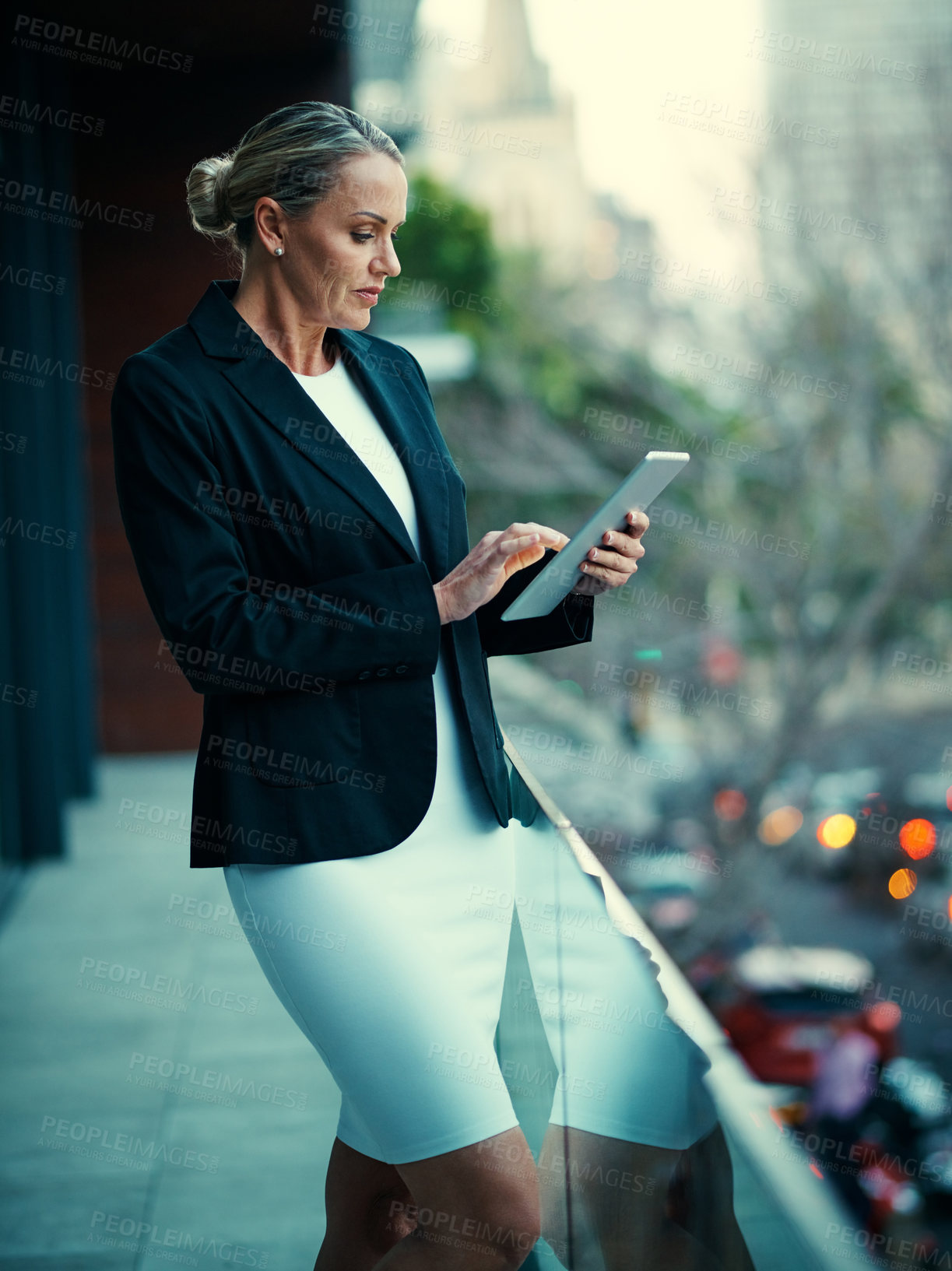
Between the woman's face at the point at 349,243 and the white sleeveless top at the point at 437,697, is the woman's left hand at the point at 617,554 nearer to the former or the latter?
the white sleeveless top at the point at 437,697

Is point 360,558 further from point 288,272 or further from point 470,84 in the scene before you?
point 470,84

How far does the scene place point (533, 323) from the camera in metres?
13.5

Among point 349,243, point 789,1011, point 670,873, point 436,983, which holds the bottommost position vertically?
point 670,873

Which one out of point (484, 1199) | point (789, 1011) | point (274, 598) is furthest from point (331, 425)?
point (789, 1011)

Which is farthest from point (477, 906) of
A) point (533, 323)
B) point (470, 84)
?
point (470, 84)

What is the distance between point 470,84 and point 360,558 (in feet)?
51.2

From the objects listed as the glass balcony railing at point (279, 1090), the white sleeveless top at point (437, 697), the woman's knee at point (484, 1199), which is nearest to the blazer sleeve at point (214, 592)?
the white sleeveless top at point (437, 697)

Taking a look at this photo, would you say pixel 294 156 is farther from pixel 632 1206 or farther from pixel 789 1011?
pixel 789 1011

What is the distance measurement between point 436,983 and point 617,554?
447mm

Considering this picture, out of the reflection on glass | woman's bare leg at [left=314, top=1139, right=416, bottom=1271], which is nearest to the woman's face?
the reflection on glass

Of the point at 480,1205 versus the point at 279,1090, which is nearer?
the point at 480,1205

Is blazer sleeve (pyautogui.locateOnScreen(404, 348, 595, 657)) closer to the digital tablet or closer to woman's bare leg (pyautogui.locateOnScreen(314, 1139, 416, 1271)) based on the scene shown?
the digital tablet

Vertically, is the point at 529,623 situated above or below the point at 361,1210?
above

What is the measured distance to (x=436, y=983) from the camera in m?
1.09
